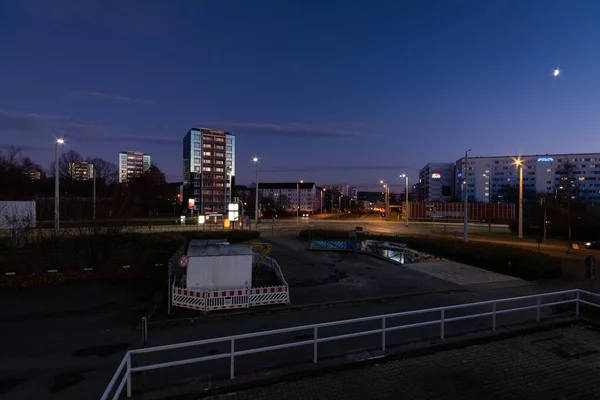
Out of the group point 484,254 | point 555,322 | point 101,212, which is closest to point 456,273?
point 484,254

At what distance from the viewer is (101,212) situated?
844 inches

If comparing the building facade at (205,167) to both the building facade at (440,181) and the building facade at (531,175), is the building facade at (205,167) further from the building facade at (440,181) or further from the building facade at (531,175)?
the building facade at (440,181)

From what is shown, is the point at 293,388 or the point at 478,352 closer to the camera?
the point at 293,388

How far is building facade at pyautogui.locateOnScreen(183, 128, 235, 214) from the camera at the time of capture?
12112cm

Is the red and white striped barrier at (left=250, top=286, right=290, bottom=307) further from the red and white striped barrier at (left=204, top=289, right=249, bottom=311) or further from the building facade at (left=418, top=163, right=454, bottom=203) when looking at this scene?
the building facade at (left=418, top=163, right=454, bottom=203)

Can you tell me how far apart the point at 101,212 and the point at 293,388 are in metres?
19.8

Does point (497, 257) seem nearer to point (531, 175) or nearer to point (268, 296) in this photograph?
point (268, 296)

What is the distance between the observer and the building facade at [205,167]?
121125mm

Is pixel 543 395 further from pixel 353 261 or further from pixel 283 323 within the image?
Answer: pixel 353 261

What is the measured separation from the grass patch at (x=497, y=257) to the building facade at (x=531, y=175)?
331ft

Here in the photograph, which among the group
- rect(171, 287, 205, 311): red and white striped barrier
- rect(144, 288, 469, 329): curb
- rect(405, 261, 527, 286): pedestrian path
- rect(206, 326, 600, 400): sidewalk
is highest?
rect(206, 326, 600, 400): sidewalk

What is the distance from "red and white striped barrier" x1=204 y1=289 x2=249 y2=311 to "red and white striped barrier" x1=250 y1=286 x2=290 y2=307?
330 mm

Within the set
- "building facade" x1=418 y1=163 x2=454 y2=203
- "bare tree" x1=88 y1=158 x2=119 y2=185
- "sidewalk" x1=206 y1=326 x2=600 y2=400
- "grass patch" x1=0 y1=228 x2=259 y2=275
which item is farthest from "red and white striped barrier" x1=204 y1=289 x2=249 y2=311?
"building facade" x1=418 y1=163 x2=454 y2=203

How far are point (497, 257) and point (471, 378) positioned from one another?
17560 millimetres
